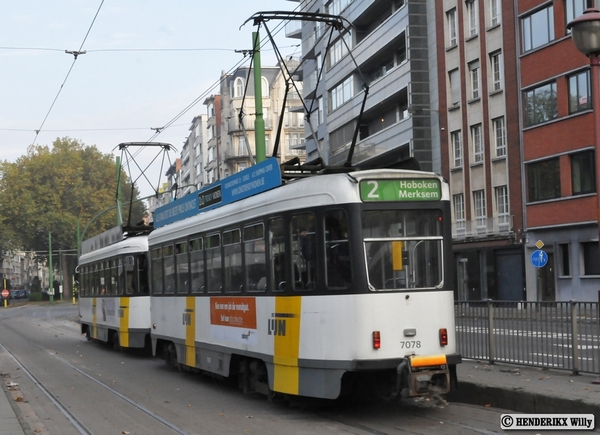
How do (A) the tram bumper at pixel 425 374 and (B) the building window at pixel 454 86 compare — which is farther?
(B) the building window at pixel 454 86

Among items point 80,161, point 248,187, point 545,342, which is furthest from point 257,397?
point 80,161

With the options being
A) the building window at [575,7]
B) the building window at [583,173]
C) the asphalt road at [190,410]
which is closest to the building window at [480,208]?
the building window at [583,173]

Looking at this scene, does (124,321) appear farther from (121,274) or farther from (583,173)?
(583,173)

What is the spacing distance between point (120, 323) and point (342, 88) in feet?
115

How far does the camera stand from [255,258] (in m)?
12.5

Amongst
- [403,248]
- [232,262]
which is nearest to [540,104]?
[232,262]

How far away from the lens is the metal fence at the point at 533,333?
12.0 m

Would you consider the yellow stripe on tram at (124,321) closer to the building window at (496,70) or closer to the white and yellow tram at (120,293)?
the white and yellow tram at (120,293)

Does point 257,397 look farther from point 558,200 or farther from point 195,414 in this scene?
point 558,200

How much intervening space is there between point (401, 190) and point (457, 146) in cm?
3508

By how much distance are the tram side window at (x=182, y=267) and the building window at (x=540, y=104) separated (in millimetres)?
24863

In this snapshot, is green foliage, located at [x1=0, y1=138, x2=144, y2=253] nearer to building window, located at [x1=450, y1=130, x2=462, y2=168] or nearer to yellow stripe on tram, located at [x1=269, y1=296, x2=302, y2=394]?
building window, located at [x1=450, y1=130, x2=462, y2=168]

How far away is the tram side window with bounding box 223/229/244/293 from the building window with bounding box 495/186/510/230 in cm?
2883

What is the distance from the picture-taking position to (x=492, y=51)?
4169cm
